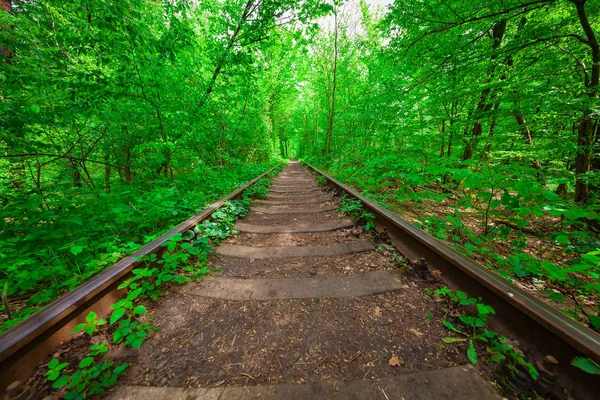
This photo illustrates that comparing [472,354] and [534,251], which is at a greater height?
[472,354]

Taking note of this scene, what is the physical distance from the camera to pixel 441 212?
385cm

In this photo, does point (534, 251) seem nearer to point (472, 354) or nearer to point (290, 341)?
point (472, 354)

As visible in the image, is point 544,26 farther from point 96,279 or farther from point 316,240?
point 96,279

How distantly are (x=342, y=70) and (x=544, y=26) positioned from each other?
9081 millimetres

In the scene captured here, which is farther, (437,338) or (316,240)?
(316,240)

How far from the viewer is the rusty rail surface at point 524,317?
0.92 metres

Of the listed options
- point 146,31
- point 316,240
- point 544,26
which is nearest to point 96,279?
point 316,240

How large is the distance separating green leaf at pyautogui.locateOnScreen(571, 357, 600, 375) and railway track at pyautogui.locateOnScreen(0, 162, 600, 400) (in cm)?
4

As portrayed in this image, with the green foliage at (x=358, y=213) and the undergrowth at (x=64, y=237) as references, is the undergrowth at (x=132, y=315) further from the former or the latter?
the green foliage at (x=358, y=213)

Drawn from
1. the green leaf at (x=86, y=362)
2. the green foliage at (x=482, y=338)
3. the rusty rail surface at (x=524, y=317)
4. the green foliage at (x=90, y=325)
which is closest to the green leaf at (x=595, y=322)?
the rusty rail surface at (x=524, y=317)

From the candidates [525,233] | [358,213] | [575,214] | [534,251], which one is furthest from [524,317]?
[525,233]

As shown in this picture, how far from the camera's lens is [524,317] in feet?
3.76

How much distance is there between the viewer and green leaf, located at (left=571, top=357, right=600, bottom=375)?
→ 847 mm

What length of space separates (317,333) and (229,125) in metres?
6.78
